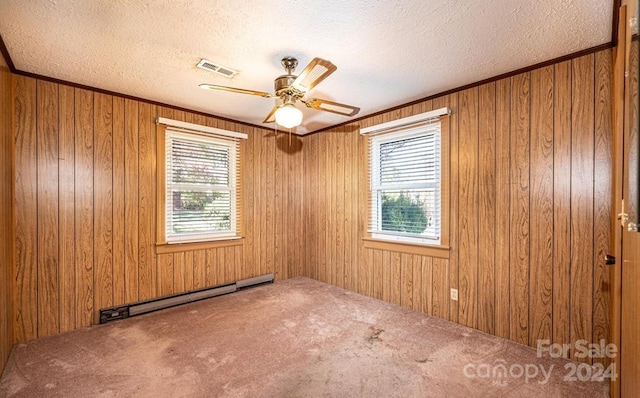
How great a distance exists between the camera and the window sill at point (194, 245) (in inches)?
129

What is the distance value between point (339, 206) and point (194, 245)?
200 cm

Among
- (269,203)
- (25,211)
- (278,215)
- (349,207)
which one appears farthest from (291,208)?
(25,211)

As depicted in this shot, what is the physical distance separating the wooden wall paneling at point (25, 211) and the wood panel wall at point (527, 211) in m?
3.59

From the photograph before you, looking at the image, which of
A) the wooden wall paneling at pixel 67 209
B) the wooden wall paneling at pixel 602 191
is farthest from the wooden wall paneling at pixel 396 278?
the wooden wall paneling at pixel 67 209

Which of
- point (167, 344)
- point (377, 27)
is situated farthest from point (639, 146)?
point (167, 344)

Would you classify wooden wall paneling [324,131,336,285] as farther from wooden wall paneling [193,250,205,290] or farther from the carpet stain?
wooden wall paneling [193,250,205,290]

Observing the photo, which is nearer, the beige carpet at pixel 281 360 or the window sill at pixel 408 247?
the beige carpet at pixel 281 360

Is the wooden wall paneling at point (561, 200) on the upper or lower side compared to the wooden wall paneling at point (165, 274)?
upper

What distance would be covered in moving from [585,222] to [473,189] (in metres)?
0.85

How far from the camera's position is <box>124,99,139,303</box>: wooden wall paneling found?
304 cm

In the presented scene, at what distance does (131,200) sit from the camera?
308 centimetres

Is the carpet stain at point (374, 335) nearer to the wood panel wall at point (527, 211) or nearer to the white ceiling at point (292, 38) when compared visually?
the wood panel wall at point (527, 211)

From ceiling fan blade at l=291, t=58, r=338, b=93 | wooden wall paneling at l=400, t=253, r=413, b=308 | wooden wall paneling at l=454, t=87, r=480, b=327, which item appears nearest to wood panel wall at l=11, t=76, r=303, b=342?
ceiling fan blade at l=291, t=58, r=338, b=93

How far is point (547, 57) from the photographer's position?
2240 millimetres
